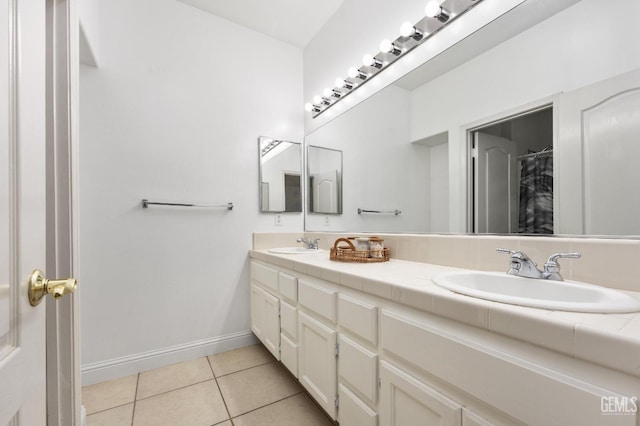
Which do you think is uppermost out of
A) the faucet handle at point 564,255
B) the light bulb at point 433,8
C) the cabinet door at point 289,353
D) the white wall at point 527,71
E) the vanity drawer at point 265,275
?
the light bulb at point 433,8

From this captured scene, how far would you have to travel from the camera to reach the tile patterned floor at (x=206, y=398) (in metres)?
1.43

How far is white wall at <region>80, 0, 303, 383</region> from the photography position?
1.78m

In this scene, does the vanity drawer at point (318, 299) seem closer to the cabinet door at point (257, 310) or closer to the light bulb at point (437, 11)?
the cabinet door at point (257, 310)

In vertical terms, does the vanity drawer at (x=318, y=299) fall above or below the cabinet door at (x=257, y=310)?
above

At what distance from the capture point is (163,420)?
143cm

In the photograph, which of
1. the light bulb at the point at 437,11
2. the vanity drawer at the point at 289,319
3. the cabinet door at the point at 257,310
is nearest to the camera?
the light bulb at the point at 437,11

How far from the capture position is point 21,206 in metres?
0.50

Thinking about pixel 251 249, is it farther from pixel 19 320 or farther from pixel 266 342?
pixel 19 320

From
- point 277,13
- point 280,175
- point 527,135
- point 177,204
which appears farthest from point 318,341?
point 277,13

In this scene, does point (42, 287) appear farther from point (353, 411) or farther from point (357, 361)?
point (353, 411)

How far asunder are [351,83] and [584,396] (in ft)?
6.73

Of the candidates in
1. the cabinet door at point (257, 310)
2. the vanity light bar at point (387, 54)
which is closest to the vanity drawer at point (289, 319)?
the cabinet door at point (257, 310)

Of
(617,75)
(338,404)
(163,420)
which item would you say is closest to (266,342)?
(163,420)

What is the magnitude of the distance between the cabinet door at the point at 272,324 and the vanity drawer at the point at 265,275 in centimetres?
7
